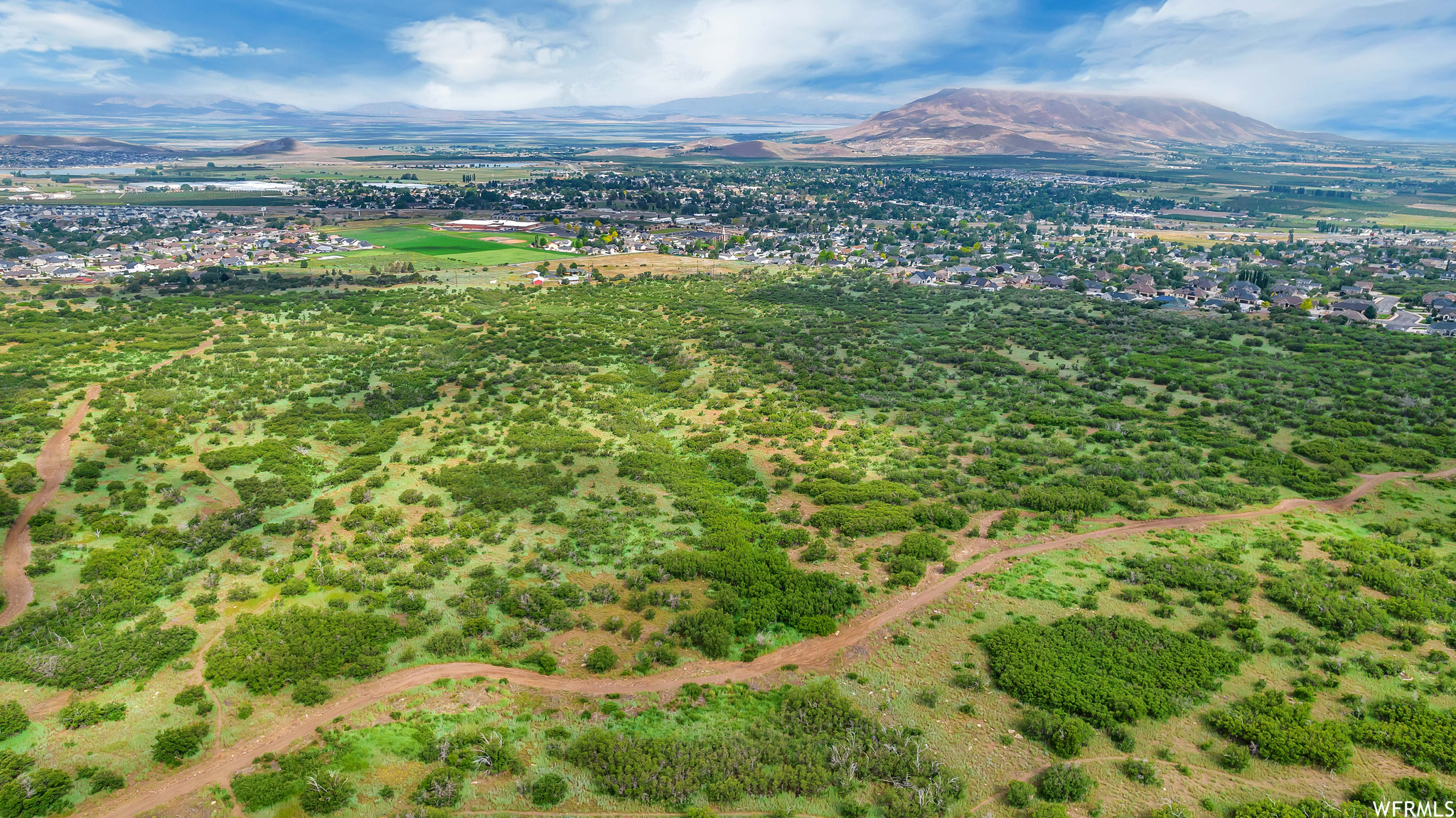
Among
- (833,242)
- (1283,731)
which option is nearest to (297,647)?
(1283,731)

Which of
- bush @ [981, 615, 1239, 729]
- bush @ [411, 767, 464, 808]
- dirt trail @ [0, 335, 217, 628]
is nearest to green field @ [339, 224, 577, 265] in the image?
dirt trail @ [0, 335, 217, 628]

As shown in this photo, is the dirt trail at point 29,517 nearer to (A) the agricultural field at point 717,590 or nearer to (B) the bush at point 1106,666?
(A) the agricultural field at point 717,590

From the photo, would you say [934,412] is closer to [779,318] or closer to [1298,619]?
[1298,619]

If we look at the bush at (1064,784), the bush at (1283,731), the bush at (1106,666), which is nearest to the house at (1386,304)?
the bush at (1106,666)

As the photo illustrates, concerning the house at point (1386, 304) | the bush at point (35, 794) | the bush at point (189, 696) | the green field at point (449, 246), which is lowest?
the bush at point (35, 794)

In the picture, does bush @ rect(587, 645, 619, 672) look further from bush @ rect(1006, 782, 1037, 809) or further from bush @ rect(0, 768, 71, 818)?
bush @ rect(0, 768, 71, 818)

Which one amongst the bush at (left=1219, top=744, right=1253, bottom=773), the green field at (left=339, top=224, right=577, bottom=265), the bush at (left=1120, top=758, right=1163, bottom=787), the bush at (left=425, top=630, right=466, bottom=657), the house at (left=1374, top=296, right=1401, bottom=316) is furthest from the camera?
the green field at (left=339, top=224, right=577, bottom=265)
